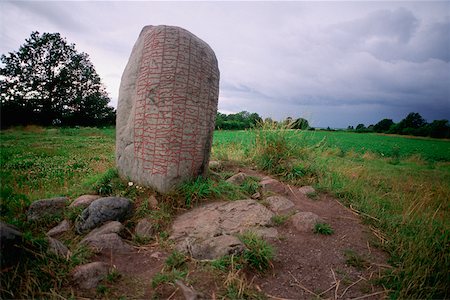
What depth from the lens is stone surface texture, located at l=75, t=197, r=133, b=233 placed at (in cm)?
311

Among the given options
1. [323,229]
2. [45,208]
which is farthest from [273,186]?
[45,208]

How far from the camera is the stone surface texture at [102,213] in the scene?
311 centimetres

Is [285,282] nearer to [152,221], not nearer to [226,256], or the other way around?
[226,256]

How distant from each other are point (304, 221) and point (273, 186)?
4.04ft

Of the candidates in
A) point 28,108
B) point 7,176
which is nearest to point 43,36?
point 28,108

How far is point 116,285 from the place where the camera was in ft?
7.17

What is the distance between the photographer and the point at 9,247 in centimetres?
196

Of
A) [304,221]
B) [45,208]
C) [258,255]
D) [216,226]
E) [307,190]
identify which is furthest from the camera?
[307,190]

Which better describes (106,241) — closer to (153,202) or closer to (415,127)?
(153,202)

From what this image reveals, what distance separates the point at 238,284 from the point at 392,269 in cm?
154

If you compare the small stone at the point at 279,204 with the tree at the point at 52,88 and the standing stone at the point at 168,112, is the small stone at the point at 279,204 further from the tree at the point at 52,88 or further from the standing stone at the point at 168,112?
the tree at the point at 52,88

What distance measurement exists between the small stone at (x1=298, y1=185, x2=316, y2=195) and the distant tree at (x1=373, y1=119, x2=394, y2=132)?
44741 millimetres

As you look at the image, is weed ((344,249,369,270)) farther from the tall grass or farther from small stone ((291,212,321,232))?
small stone ((291,212,321,232))

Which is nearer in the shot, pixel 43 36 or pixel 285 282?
pixel 285 282
